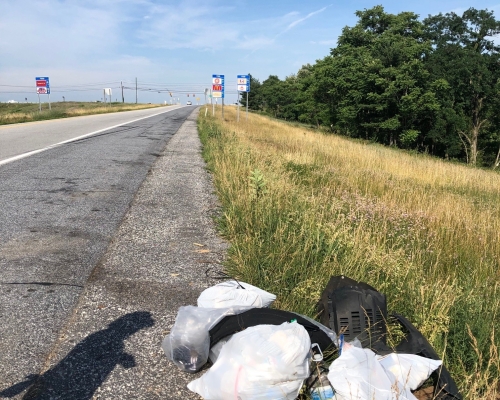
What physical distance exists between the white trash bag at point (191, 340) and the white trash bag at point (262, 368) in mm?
275

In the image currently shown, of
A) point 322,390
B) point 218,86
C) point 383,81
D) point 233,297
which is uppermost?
point 383,81

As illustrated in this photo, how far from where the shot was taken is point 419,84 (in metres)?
34.8

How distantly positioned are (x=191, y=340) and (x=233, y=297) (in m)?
0.48

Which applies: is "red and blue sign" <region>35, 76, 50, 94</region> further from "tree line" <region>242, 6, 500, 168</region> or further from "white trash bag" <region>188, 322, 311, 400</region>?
"white trash bag" <region>188, 322, 311, 400</region>

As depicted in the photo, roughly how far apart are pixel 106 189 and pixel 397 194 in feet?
18.1

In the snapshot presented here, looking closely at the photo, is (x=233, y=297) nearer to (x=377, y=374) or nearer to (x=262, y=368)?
(x=262, y=368)

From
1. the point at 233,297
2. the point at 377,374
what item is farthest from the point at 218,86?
the point at 377,374

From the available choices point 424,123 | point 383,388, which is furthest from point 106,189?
point 424,123

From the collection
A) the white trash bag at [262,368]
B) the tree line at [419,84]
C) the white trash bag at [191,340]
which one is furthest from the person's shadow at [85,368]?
the tree line at [419,84]

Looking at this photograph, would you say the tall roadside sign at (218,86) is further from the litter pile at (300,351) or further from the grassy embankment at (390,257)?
the litter pile at (300,351)

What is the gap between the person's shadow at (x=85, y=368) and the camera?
2074mm

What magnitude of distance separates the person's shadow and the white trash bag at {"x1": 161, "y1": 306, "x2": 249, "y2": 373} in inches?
9.6

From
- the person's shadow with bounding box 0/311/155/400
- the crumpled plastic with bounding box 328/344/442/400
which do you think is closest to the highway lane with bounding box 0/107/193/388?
the person's shadow with bounding box 0/311/155/400

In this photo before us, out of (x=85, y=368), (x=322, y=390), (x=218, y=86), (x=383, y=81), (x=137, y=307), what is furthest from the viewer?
(x=383, y=81)
